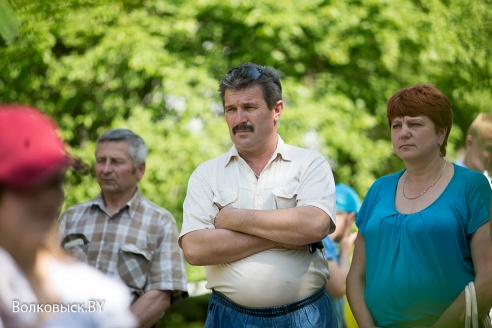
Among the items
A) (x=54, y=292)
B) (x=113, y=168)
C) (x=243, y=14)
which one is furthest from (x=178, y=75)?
(x=54, y=292)

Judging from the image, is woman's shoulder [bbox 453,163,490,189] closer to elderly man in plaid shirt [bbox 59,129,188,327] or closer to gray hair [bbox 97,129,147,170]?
elderly man in plaid shirt [bbox 59,129,188,327]

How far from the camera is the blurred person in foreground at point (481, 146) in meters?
5.43

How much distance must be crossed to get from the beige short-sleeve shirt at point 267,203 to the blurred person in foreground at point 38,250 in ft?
6.60

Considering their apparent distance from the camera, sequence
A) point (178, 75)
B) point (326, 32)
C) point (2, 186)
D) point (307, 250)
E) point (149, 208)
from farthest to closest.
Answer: point (326, 32) → point (178, 75) → point (149, 208) → point (307, 250) → point (2, 186)

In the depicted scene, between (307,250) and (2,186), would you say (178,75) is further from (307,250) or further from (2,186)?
(2,186)

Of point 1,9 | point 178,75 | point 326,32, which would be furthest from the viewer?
point 326,32

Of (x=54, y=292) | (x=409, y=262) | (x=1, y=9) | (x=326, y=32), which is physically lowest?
(x=409, y=262)

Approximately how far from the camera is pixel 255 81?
4203 mm

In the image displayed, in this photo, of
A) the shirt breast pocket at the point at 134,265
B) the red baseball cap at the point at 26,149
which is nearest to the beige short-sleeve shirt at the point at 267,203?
the shirt breast pocket at the point at 134,265

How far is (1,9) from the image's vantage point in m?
3.76

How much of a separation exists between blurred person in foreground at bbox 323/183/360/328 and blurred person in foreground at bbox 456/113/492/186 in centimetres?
97

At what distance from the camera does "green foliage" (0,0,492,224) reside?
32.2 ft

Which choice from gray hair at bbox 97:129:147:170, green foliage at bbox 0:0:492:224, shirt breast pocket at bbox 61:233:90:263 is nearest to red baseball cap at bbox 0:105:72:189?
shirt breast pocket at bbox 61:233:90:263

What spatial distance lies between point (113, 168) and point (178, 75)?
15.8 ft
